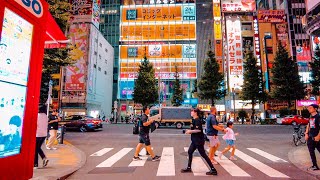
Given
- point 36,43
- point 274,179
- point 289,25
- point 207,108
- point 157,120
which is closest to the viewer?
point 36,43

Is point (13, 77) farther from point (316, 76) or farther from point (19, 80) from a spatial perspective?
point (316, 76)

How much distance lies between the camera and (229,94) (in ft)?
160

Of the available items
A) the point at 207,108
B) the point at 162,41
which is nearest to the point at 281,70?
the point at 207,108

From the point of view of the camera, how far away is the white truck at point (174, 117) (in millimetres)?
25609

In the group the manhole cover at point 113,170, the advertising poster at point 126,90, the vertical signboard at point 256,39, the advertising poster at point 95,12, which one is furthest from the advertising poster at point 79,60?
the manhole cover at point 113,170

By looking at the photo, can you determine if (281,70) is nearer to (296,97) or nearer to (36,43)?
(296,97)

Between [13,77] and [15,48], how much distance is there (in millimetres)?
584

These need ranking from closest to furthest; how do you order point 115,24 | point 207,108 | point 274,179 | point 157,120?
point 274,179
point 157,120
point 207,108
point 115,24

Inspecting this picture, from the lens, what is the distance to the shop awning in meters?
6.47

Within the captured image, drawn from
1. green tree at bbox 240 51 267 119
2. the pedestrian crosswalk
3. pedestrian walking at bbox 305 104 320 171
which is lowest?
the pedestrian crosswalk

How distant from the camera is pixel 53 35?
729 cm

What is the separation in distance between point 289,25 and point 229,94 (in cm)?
2540

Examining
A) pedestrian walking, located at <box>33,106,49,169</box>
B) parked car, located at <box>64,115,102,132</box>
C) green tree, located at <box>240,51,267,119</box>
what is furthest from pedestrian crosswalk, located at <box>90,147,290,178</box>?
green tree, located at <box>240,51,267,119</box>

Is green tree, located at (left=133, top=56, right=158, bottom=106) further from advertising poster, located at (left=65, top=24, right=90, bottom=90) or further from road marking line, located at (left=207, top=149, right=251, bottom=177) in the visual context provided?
road marking line, located at (left=207, top=149, right=251, bottom=177)
